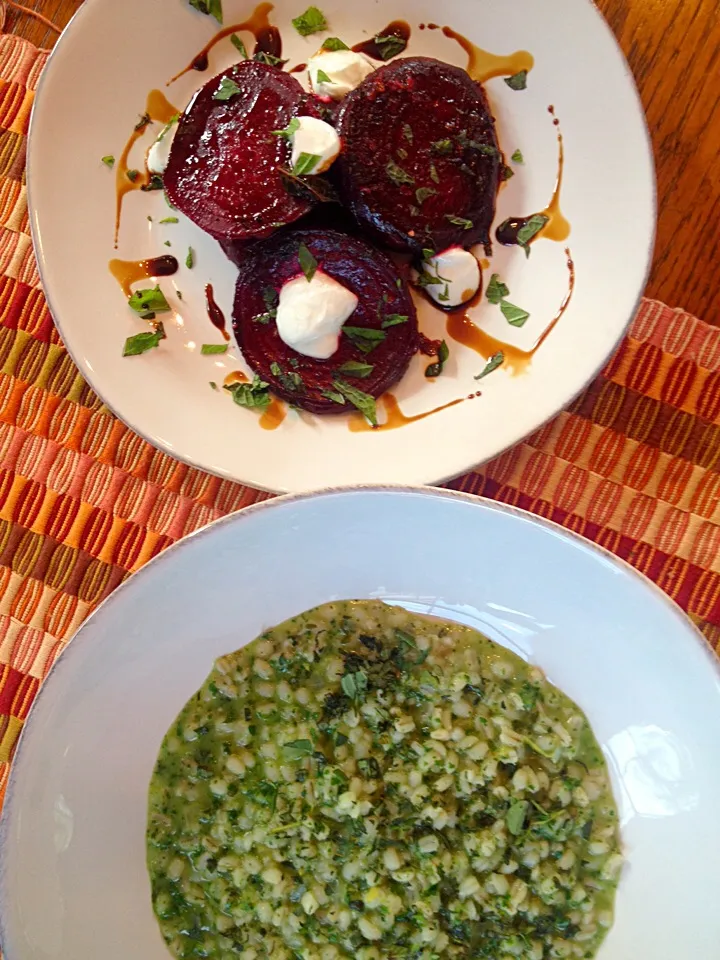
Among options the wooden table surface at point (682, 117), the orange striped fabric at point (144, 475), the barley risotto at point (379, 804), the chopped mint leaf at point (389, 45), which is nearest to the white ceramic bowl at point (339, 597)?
the barley risotto at point (379, 804)

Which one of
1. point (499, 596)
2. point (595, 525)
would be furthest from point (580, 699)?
point (595, 525)

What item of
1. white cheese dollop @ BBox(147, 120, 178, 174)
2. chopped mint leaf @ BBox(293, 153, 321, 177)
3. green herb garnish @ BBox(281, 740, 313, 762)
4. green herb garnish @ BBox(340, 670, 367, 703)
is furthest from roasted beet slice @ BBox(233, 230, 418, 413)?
green herb garnish @ BBox(281, 740, 313, 762)

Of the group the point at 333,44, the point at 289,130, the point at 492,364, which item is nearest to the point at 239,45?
the point at 333,44

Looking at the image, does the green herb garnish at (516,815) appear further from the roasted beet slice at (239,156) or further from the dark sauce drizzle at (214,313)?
the roasted beet slice at (239,156)

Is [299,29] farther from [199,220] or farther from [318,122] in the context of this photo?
[199,220]

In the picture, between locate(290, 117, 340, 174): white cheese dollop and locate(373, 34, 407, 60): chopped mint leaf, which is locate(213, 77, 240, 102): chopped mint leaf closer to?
locate(290, 117, 340, 174): white cheese dollop

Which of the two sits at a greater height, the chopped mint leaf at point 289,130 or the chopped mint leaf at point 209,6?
the chopped mint leaf at point 209,6
